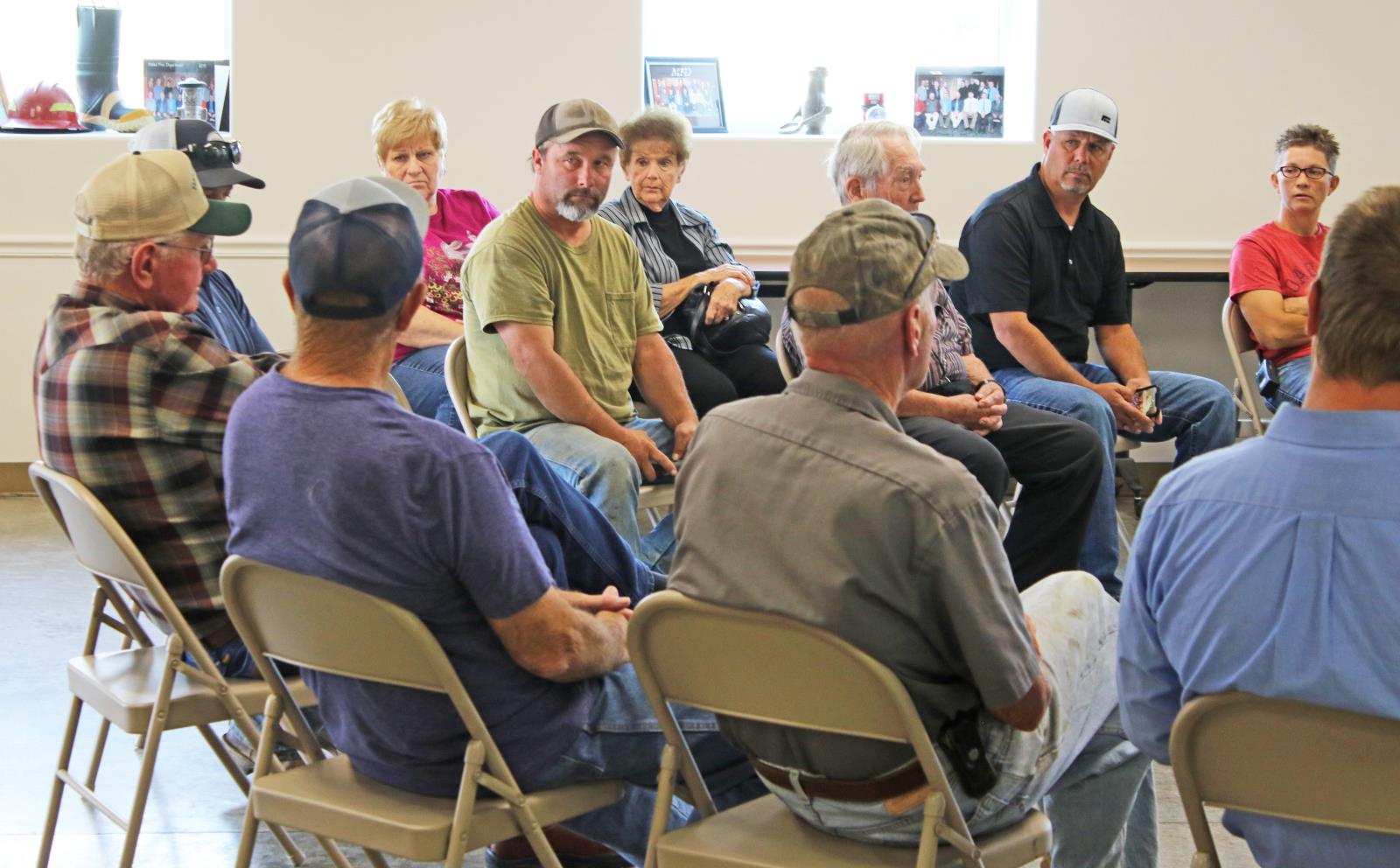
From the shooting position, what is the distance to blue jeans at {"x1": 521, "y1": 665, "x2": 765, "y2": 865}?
2018 millimetres

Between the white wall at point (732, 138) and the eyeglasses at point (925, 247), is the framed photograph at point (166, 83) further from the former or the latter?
the eyeglasses at point (925, 247)

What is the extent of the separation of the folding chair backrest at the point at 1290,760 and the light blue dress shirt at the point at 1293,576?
57mm

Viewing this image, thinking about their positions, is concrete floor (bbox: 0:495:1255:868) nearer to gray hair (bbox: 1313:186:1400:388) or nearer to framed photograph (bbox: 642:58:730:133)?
gray hair (bbox: 1313:186:1400:388)

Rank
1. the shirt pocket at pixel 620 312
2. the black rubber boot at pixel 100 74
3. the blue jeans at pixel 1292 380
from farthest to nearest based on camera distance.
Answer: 1. the black rubber boot at pixel 100 74
2. the blue jeans at pixel 1292 380
3. the shirt pocket at pixel 620 312

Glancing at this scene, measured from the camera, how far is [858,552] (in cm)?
169

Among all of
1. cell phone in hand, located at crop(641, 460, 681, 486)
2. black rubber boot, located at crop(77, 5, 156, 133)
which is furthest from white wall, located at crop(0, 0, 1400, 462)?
cell phone in hand, located at crop(641, 460, 681, 486)

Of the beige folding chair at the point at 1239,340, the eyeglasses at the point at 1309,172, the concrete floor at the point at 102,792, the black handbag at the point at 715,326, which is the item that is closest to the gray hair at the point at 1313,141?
the eyeglasses at the point at 1309,172

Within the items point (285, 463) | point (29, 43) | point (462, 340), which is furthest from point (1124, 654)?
point (29, 43)

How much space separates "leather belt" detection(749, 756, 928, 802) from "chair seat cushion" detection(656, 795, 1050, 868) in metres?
0.07

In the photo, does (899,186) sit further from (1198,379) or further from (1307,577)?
(1307,577)

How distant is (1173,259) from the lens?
19.1ft

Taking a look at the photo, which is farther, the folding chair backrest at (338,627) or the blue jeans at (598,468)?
the blue jeans at (598,468)

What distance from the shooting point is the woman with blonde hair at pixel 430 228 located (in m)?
4.32

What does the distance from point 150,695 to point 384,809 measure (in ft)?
2.23
